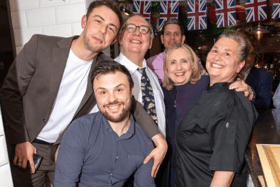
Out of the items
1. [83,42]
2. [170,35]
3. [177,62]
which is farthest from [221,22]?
[83,42]

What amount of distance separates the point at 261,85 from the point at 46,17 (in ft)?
9.53

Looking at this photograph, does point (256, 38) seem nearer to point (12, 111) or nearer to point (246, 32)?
point (246, 32)

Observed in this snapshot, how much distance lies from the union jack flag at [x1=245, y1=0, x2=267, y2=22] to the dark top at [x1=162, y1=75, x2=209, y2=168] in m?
3.76

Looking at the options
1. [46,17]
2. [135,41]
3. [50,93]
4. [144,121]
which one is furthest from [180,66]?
[46,17]

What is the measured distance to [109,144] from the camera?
59.1 inches

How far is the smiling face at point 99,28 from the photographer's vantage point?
1645mm

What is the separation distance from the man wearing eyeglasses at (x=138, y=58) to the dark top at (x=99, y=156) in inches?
20.5

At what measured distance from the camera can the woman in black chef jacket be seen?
4.12ft

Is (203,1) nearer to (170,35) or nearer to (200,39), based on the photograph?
(170,35)

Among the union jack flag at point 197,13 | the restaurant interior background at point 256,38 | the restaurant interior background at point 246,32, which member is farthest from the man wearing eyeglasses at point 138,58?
the restaurant interior background at point 256,38

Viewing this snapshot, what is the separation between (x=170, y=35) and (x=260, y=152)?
2.33 metres

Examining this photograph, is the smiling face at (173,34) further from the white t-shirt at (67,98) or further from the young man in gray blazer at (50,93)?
the white t-shirt at (67,98)

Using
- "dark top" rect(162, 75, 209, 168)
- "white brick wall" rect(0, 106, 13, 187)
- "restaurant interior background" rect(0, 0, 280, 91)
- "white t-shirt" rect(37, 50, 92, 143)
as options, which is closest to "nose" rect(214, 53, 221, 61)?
"dark top" rect(162, 75, 209, 168)

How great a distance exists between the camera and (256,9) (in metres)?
4.92
